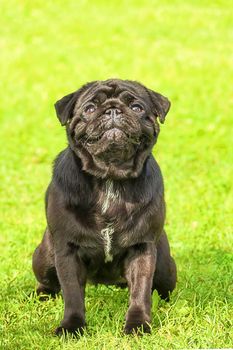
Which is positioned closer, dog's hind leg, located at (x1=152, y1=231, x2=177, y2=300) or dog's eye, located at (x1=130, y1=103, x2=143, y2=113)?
dog's eye, located at (x1=130, y1=103, x2=143, y2=113)

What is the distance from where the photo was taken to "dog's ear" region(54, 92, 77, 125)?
16.4 feet

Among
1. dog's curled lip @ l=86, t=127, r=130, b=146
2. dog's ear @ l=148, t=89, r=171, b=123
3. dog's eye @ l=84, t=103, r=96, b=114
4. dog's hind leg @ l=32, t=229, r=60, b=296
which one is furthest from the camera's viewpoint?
dog's hind leg @ l=32, t=229, r=60, b=296

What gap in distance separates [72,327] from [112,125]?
3.89 ft

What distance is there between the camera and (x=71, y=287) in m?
4.95

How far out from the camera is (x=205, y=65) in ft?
47.5

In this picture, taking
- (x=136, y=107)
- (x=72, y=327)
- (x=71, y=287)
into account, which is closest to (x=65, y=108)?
(x=136, y=107)

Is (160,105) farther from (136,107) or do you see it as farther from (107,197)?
(107,197)

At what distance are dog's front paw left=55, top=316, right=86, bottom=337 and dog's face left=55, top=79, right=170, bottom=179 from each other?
2.81ft

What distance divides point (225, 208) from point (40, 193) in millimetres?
2111

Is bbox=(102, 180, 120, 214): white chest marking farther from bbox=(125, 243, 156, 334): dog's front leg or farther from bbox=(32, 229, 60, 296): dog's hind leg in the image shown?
bbox=(32, 229, 60, 296): dog's hind leg

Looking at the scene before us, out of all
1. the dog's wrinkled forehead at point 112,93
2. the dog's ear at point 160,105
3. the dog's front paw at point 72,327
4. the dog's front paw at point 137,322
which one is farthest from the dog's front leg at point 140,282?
the dog's wrinkled forehead at point 112,93

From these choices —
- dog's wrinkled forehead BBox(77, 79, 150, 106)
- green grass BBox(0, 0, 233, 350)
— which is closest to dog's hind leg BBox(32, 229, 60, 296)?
green grass BBox(0, 0, 233, 350)

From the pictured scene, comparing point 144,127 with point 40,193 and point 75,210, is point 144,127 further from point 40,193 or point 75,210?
point 40,193

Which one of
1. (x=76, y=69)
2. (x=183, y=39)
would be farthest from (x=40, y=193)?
(x=183, y=39)
